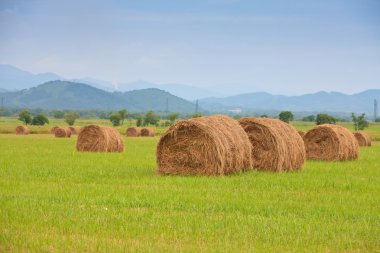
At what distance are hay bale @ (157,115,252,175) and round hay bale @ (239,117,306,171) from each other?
56.4 inches

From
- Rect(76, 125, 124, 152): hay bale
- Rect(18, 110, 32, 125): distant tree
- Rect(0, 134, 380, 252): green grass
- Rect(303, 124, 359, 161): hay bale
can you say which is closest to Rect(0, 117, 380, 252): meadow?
Rect(0, 134, 380, 252): green grass

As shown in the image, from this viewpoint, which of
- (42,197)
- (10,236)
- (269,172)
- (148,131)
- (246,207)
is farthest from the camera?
(148,131)

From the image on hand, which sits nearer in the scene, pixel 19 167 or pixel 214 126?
pixel 214 126

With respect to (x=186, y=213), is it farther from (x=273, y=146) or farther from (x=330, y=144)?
(x=330, y=144)

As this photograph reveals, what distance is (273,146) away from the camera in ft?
68.8

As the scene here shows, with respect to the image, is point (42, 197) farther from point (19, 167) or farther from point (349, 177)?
point (349, 177)

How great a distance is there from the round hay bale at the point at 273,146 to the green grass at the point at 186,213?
2134mm

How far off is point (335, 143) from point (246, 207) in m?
16.0

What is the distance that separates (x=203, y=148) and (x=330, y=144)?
10307mm

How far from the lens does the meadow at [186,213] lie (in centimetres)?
923

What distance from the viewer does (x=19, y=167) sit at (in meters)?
20.8

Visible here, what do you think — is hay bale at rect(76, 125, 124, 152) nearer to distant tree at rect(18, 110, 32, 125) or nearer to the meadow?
the meadow

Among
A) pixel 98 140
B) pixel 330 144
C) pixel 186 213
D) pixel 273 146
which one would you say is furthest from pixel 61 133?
pixel 186 213

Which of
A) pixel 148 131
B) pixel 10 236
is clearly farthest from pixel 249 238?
pixel 148 131
